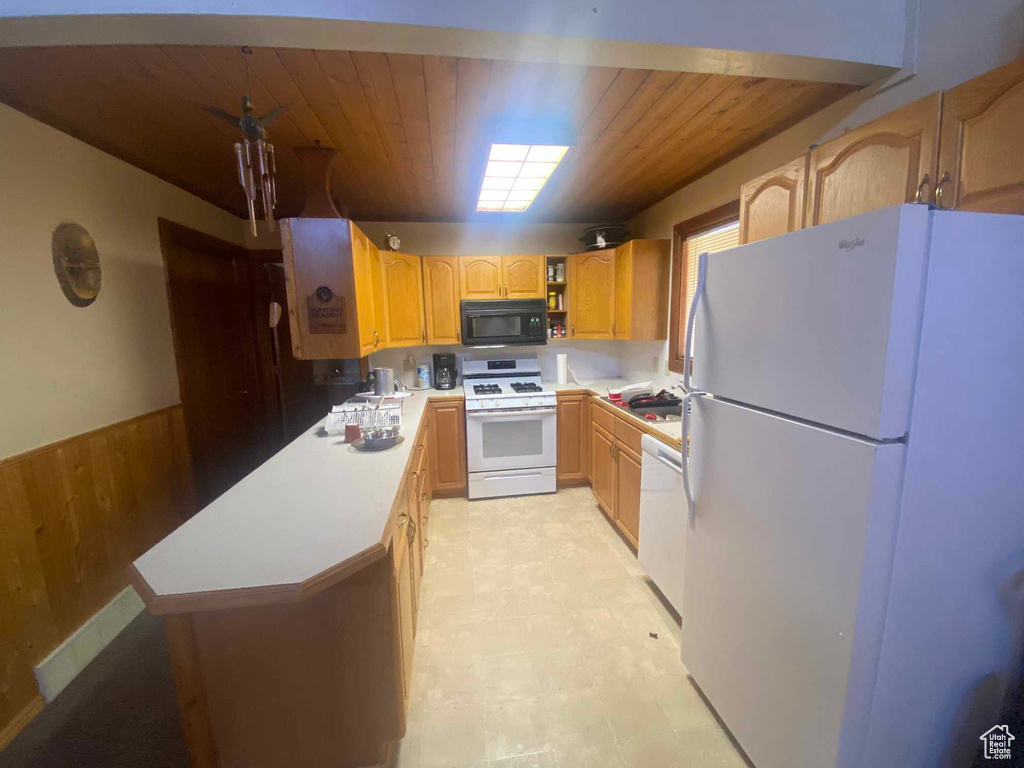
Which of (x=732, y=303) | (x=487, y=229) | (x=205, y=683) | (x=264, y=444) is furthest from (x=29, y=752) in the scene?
(x=487, y=229)

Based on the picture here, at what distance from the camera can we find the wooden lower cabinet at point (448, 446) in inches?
120

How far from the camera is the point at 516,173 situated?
2316mm

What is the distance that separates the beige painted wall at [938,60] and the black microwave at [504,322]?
→ 1.76 m

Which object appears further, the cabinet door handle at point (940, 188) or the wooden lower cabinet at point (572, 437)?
the wooden lower cabinet at point (572, 437)

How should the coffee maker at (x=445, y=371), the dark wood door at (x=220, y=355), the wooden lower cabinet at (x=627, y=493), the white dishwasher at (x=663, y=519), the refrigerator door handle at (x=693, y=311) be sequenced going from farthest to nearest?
the coffee maker at (x=445, y=371) → the dark wood door at (x=220, y=355) → the wooden lower cabinet at (x=627, y=493) → the white dishwasher at (x=663, y=519) → the refrigerator door handle at (x=693, y=311)

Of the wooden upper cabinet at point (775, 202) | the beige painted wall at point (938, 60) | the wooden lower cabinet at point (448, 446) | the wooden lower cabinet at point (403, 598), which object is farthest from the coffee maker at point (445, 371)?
the beige painted wall at point (938, 60)

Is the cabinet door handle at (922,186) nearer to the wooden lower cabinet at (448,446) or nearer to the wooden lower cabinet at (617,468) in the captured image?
the wooden lower cabinet at (617,468)

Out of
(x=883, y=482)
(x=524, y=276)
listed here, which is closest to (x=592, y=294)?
(x=524, y=276)

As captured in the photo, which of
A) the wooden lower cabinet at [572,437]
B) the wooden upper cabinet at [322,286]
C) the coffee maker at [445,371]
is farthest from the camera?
the coffee maker at [445,371]

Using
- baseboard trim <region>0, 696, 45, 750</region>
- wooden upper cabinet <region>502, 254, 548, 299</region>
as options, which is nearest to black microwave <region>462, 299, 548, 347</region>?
wooden upper cabinet <region>502, 254, 548, 299</region>

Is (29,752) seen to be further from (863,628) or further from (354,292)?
(863,628)

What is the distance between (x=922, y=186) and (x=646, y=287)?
76.6 inches

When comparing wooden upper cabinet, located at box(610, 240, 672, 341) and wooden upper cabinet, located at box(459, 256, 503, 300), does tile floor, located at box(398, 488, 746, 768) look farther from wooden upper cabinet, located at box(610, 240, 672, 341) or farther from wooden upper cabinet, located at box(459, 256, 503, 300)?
wooden upper cabinet, located at box(459, 256, 503, 300)

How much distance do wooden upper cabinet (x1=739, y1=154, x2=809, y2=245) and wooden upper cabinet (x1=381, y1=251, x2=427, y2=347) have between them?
2.32 m
